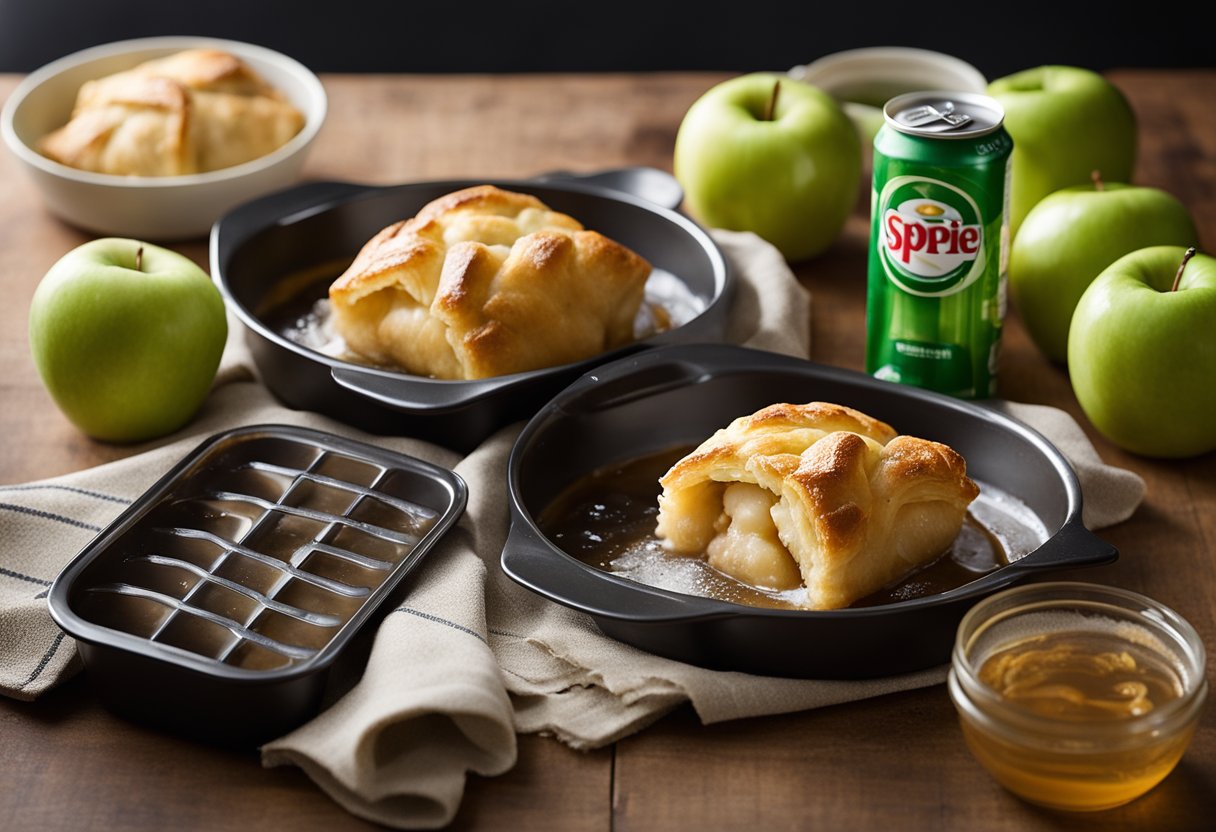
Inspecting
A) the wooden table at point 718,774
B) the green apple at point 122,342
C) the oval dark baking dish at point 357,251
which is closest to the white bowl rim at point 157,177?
the oval dark baking dish at point 357,251

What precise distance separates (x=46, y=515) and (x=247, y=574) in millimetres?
249

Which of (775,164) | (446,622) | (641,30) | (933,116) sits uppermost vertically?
(933,116)

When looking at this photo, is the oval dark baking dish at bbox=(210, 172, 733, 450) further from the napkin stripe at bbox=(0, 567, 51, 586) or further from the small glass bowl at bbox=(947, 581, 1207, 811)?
the small glass bowl at bbox=(947, 581, 1207, 811)

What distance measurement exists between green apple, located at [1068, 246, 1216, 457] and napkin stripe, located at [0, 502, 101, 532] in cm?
93

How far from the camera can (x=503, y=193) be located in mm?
1503

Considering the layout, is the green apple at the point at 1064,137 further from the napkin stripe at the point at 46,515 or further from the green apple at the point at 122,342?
the napkin stripe at the point at 46,515

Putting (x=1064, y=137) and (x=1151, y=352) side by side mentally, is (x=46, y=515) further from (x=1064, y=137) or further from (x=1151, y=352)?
(x=1064, y=137)

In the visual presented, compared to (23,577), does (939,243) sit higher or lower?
higher

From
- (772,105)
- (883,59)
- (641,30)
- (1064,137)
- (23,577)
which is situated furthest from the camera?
(641,30)

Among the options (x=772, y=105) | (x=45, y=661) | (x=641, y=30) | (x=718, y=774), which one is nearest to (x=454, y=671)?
(x=718, y=774)

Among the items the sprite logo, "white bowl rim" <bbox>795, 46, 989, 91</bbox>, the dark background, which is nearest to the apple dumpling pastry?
the sprite logo

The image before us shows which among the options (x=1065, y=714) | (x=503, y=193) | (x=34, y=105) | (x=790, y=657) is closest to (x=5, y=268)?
(x=34, y=105)

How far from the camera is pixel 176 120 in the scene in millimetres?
1750

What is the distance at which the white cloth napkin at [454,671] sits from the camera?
0.97 meters
